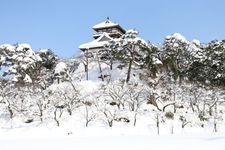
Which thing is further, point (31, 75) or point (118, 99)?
point (31, 75)

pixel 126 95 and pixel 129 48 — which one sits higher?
pixel 129 48

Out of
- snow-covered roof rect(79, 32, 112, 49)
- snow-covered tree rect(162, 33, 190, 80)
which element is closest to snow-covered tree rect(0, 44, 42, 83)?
snow-covered roof rect(79, 32, 112, 49)

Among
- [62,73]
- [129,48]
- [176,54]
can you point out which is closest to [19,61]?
[62,73]

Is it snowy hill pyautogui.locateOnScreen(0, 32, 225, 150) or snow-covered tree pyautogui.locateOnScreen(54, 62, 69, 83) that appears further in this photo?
snow-covered tree pyautogui.locateOnScreen(54, 62, 69, 83)

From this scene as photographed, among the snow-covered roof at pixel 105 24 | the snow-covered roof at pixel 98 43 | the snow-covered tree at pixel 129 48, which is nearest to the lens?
the snow-covered tree at pixel 129 48

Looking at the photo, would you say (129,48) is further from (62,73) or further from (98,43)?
(98,43)

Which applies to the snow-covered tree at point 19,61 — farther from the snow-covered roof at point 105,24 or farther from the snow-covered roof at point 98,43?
the snow-covered roof at point 105,24

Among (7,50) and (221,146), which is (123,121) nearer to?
(7,50)

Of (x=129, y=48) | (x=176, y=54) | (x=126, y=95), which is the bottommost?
(x=126, y=95)

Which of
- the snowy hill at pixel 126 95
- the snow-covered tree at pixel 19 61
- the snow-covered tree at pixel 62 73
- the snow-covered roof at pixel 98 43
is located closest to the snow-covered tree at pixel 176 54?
the snowy hill at pixel 126 95

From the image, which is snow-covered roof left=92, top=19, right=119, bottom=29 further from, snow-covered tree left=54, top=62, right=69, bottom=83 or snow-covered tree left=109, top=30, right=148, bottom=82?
snow-covered tree left=54, top=62, right=69, bottom=83

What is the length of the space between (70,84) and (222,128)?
14.3 meters

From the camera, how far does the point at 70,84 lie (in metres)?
34.2

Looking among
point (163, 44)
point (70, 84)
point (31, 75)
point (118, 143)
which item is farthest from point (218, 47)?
point (118, 143)
